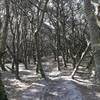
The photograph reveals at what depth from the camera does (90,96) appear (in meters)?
12.1

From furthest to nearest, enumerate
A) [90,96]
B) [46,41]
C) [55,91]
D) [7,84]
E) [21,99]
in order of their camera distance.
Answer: [46,41] → [7,84] → [55,91] → [90,96] → [21,99]

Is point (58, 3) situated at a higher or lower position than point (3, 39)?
higher

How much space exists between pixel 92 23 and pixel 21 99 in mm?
6952

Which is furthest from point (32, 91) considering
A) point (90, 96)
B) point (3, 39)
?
point (3, 39)

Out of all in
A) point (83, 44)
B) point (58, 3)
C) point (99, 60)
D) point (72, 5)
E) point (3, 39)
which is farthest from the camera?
point (83, 44)

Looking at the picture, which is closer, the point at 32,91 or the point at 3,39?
the point at 3,39

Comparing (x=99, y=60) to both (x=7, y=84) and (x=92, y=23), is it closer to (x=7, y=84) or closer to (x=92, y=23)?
(x=92, y=23)

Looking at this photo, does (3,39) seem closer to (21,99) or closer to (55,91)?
(21,99)

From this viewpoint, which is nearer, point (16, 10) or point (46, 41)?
point (16, 10)

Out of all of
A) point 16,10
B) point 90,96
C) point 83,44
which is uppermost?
point 16,10

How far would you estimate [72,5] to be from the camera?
26.7 metres

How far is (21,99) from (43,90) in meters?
1.81

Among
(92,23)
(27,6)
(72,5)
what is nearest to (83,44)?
(72,5)

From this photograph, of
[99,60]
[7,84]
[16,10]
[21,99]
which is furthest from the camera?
[16,10]
